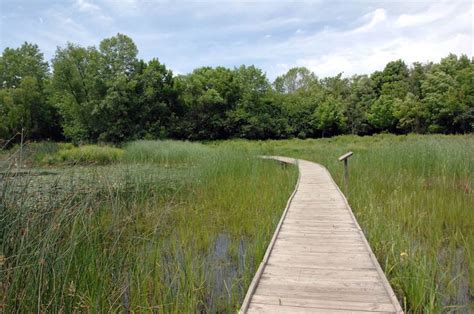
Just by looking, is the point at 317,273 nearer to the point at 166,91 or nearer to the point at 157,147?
the point at 157,147

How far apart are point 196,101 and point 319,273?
3082 cm

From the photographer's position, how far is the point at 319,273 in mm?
2674

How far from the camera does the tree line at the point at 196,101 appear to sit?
26.5 meters

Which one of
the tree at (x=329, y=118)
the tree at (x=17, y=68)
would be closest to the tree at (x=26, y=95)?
the tree at (x=17, y=68)

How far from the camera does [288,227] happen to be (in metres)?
4.01

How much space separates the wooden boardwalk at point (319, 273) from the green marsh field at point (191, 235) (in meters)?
0.23

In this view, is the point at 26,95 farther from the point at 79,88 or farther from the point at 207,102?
the point at 207,102

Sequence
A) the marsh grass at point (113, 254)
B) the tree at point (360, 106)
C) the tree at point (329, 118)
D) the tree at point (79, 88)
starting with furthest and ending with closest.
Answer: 1. the tree at point (360, 106)
2. the tree at point (329, 118)
3. the tree at point (79, 88)
4. the marsh grass at point (113, 254)

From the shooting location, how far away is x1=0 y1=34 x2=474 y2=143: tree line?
26531 mm

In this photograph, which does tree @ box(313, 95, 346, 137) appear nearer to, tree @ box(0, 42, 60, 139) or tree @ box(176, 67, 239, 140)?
tree @ box(176, 67, 239, 140)

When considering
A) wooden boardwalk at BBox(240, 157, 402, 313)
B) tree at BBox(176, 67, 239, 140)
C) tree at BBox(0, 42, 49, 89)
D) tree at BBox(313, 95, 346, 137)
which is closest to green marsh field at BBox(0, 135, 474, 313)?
wooden boardwalk at BBox(240, 157, 402, 313)

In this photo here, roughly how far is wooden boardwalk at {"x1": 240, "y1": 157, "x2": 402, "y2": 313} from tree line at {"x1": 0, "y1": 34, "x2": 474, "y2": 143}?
23.3m

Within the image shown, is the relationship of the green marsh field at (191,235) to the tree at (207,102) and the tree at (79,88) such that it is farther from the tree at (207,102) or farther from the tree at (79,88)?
the tree at (207,102)

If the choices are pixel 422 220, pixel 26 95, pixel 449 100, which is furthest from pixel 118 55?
pixel 449 100
